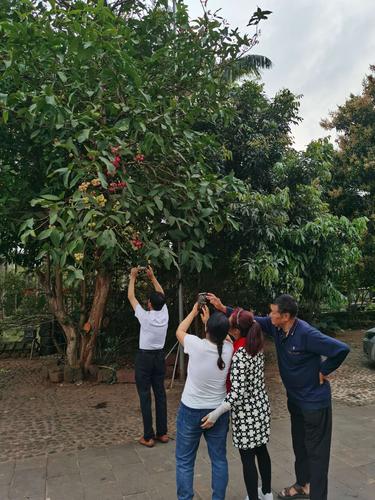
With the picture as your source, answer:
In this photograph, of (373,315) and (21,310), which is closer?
(21,310)

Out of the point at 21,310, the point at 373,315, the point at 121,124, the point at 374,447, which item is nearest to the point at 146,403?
the point at 374,447

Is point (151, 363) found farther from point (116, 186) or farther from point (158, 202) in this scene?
point (116, 186)

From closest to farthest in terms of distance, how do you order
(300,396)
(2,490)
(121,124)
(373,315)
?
(300,396) < (2,490) < (121,124) < (373,315)

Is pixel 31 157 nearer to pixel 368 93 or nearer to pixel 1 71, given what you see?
pixel 1 71

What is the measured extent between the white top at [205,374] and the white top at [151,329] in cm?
154

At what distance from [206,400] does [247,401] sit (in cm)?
32

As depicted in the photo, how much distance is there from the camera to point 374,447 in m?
4.61

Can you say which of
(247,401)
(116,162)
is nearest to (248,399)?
(247,401)

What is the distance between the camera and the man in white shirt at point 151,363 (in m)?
4.57

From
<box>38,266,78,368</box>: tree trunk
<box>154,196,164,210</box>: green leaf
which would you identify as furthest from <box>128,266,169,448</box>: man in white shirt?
<box>38,266,78,368</box>: tree trunk

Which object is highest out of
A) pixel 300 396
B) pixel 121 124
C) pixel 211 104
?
pixel 211 104

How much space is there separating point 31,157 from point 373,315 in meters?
12.5

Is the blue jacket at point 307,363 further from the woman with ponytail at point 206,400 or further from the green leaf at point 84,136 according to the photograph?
the green leaf at point 84,136

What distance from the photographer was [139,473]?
3951 mm
